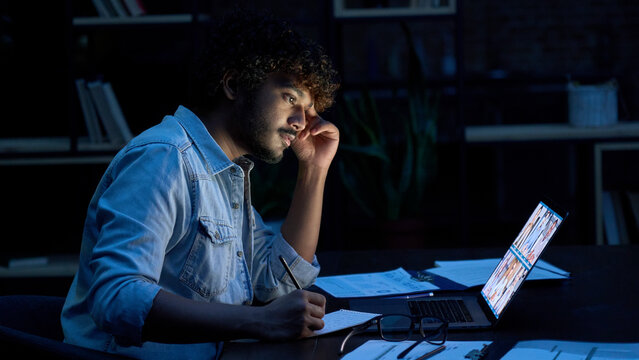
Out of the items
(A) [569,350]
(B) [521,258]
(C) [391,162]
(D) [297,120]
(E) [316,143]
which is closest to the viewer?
(A) [569,350]

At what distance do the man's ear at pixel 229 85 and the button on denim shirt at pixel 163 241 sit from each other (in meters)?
0.09

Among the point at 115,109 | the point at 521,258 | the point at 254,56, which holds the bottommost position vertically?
the point at 521,258

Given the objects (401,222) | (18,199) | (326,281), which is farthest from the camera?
(18,199)

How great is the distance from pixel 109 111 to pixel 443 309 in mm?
2287

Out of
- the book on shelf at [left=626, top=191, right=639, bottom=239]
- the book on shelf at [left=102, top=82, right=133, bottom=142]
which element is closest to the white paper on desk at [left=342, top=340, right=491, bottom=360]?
the book on shelf at [left=102, top=82, right=133, bottom=142]

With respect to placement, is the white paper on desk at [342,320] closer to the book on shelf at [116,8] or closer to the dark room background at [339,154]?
the dark room background at [339,154]

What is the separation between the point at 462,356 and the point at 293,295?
A: 0.26 meters

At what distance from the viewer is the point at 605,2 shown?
6.70 m

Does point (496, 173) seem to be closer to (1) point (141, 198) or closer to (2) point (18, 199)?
(2) point (18, 199)

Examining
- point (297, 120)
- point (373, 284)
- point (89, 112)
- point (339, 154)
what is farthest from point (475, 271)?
point (89, 112)

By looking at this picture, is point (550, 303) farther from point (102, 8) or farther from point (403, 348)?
point (102, 8)

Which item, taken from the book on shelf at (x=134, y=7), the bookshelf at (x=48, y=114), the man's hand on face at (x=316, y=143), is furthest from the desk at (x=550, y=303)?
the bookshelf at (x=48, y=114)

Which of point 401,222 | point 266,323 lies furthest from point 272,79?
point 401,222

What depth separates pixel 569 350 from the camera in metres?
0.98
